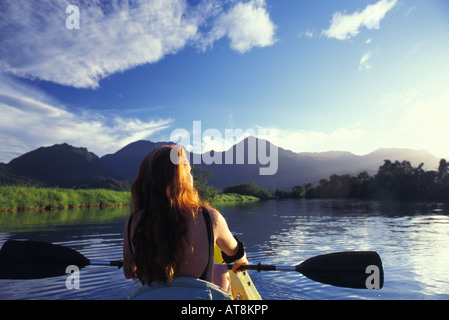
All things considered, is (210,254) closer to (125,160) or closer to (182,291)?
(182,291)

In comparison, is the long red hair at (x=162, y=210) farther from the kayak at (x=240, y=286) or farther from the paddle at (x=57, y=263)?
the kayak at (x=240, y=286)

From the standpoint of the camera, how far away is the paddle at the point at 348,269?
2.91 metres

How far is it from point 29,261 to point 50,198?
70.5 feet

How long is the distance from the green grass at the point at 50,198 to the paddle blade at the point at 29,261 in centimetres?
1864

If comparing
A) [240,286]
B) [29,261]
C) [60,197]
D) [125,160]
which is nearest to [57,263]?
[29,261]

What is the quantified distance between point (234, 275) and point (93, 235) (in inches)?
318

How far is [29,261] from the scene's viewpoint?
321cm

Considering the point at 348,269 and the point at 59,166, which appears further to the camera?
the point at 59,166

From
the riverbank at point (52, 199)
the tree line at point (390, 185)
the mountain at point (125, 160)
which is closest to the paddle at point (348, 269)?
the riverbank at point (52, 199)
